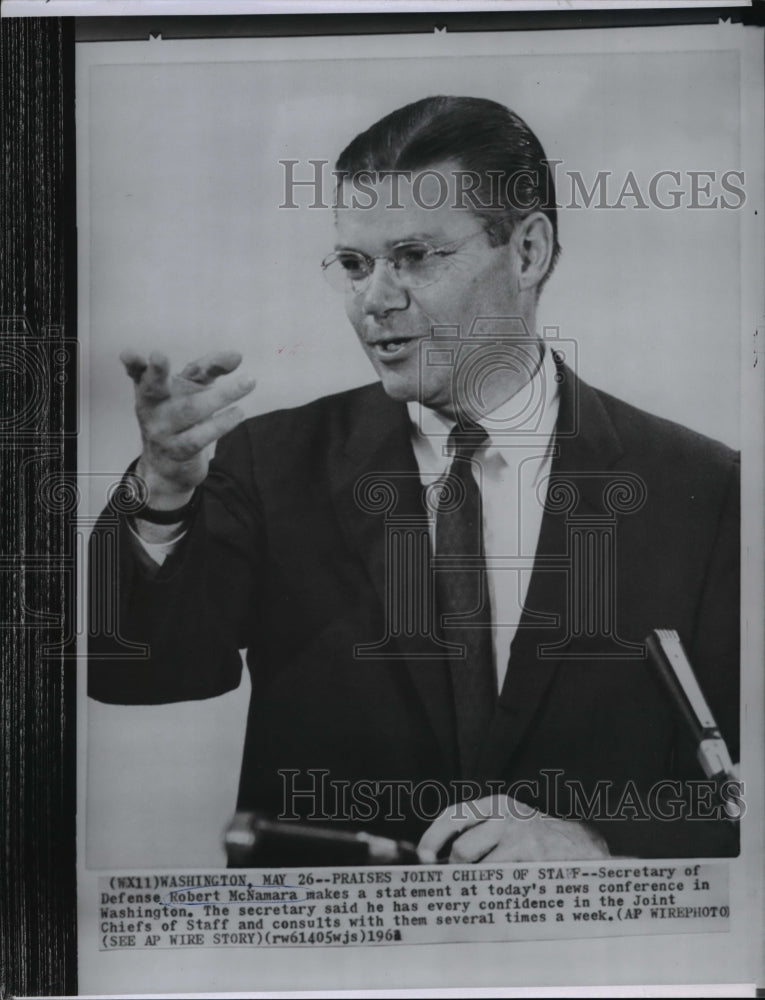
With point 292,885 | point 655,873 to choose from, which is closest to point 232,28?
point 292,885

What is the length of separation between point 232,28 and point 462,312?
0.79 meters

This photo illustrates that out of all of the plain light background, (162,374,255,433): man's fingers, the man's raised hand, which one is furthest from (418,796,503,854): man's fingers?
(162,374,255,433): man's fingers

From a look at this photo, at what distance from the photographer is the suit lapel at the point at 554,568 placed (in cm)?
241

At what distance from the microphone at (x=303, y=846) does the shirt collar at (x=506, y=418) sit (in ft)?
2.78

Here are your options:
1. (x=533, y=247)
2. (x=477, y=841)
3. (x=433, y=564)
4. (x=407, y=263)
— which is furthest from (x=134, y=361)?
(x=477, y=841)

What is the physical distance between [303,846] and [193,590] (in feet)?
1.99

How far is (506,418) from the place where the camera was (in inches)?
96.4

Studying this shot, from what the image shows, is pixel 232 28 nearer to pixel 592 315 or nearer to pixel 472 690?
pixel 592 315

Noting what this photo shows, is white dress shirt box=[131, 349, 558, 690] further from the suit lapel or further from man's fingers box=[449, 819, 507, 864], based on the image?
man's fingers box=[449, 819, 507, 864]

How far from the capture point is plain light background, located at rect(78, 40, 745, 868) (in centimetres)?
242

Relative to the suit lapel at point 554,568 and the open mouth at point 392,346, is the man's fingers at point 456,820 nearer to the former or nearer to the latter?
the suit lapel at point 554,568

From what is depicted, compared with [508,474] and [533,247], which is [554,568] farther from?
[533,247]

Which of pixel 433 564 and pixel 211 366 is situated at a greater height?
pixel 211 366

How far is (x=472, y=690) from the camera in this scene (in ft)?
7.91
